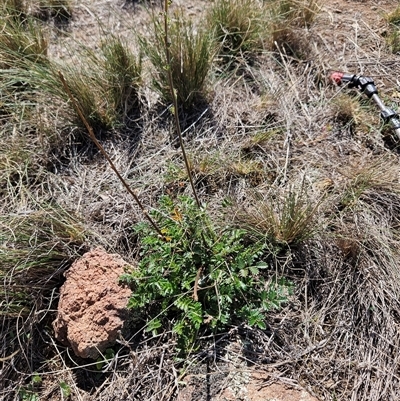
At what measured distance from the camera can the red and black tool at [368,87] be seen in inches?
82.3

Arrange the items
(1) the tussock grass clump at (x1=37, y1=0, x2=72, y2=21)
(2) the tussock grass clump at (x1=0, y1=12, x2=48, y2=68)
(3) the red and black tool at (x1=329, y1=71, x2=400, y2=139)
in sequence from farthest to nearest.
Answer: (1) the tussock grass clump at (x1=37, y1=0, x2=72, y2=21) < (2) the tussock grass clump at (x1=0, y1=12, x2=48, y2=68) < (3) the red and black tool at (x1=329, y1=71, x2=400, y2=139)

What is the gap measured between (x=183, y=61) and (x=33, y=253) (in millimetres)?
1155

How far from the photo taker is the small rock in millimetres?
1605

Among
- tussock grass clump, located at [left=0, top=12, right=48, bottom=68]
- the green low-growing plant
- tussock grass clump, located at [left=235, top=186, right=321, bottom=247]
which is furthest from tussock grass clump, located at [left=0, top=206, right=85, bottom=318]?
tussock grass clump, located at [left=0, top=12, right=48, bottom=68]

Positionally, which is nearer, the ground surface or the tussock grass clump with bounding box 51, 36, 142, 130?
the ground surface

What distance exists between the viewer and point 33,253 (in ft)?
5.72

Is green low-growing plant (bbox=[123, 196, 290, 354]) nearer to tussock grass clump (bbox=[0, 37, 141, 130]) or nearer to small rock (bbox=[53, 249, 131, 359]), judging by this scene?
small rock (bbox=[53, 249, 131, 359])

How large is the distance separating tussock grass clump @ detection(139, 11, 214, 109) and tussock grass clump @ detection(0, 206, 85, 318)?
85 centimetres

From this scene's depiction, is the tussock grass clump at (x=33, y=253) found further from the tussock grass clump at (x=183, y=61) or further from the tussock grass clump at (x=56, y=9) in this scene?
the tussock grass clump at (x=56, y=9)

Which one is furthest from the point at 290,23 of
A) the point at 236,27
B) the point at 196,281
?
the point at 196,281

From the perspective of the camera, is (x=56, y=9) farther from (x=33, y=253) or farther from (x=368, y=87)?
(x=368, y=87)

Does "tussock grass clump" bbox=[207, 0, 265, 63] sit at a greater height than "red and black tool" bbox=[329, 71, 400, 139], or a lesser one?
greater

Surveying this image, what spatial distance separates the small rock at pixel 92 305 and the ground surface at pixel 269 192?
95mm

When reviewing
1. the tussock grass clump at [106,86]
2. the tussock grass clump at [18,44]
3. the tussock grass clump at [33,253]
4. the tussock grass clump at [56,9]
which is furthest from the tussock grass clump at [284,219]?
the tussock grass clump at [56,9]
